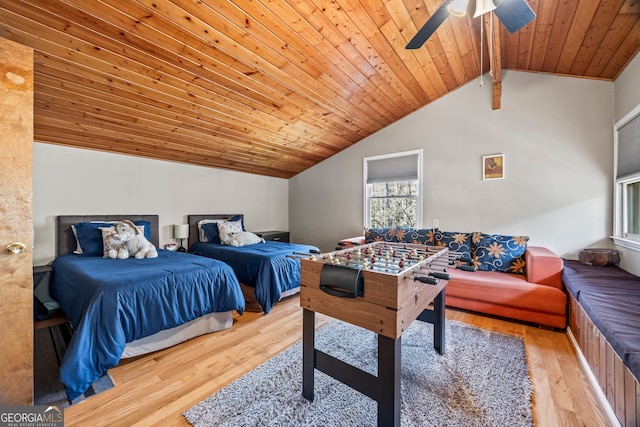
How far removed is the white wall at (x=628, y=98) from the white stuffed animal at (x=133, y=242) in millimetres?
4872

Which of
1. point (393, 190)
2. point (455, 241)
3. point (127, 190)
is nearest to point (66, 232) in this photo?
point (127, 190)

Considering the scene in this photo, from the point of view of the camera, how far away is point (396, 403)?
131 centimetres

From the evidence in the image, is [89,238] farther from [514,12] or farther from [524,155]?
[524,155]

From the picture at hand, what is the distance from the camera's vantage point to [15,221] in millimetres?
1493

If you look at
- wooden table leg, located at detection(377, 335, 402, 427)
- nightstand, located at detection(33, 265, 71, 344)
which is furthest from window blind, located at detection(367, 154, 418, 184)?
nightstand, located at detection(33, 265, 71, 344)

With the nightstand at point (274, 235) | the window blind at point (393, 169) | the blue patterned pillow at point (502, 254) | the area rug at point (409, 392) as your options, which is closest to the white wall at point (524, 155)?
the window blind at point (393, 169)

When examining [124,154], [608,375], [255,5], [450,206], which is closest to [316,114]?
[255,5]

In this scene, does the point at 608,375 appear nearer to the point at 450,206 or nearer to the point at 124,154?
the point at 450,206

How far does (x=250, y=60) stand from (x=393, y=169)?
9.20 ft

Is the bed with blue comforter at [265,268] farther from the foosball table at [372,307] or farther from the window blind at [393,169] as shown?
the window blind at [393,169]

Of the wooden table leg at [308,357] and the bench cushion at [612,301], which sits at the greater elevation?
the bench cushion at [612,301]

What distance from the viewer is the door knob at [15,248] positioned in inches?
57.5

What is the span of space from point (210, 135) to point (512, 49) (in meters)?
3.77

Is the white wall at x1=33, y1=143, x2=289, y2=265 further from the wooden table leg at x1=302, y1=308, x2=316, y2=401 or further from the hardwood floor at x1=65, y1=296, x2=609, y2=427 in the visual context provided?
the wooden table leg at x1=302, y1=308, x2=316, y2=401
